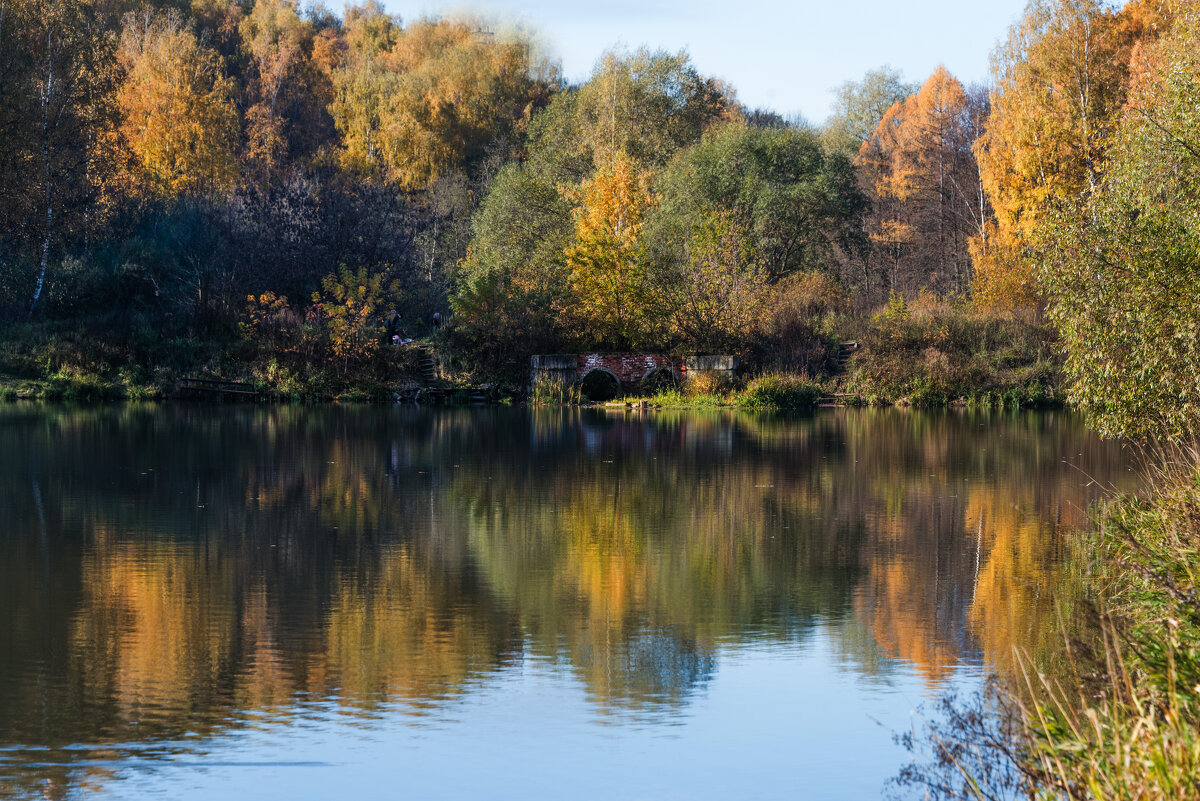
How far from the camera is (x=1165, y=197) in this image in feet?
58.7

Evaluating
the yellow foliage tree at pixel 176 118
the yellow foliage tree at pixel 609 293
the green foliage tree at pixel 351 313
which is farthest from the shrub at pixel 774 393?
the yellow foliage tree at pixel 176 118

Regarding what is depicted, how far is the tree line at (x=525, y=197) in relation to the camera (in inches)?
1592

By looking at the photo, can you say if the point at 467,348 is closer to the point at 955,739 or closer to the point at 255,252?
the point at 255,252

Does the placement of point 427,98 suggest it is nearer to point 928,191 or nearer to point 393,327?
point 928,191

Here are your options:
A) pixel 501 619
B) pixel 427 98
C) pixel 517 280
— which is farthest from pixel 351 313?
pixel 501 619

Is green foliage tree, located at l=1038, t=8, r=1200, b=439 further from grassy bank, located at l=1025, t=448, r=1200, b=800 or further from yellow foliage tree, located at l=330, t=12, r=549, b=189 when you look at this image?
Result: yellow foliage tree, located at l=330, t=12, r=549, b=189

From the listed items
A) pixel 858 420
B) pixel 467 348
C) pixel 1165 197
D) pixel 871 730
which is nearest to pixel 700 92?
pixel 467 348

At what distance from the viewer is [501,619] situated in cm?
1057

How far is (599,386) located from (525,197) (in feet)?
45.8

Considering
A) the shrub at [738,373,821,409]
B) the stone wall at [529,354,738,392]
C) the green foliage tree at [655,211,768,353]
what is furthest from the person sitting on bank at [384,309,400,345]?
the shrub at [738,373,821,409]

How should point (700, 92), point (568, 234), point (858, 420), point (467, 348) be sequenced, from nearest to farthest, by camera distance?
point (858, 420) → point (467, 348) → point (568, 234) → point (700, 92)

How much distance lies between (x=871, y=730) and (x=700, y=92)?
53.5 metres

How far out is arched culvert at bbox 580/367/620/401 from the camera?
42.0 metres

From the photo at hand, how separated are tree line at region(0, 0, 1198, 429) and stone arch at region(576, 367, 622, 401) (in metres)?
1.48
